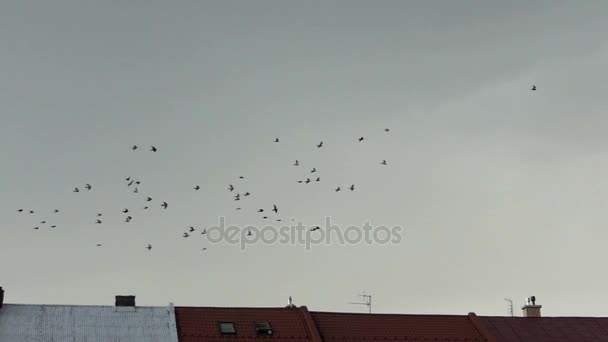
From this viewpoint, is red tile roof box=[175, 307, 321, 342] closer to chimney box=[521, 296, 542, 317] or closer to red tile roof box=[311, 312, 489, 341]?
red tile roof box=[311, 312, 489, 341]

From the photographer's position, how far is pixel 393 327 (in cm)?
5700

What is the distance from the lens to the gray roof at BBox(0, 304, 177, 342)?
51.7 metres

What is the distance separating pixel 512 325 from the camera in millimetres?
59219

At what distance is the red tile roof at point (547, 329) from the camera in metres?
58.0

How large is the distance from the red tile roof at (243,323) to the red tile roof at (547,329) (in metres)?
10.6

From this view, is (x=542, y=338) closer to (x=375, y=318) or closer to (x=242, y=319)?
(x=375, y=318)

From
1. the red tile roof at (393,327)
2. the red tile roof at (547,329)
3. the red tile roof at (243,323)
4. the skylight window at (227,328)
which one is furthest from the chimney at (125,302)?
the red tile roof at (547,329)

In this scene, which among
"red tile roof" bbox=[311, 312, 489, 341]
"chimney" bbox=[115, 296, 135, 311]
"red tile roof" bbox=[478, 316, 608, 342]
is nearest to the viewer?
"chimney" bbox=[115, 296, 135, 311]

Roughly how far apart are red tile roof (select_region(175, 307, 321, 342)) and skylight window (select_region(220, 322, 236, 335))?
210 mm

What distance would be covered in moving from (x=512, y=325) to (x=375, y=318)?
26.0 feet

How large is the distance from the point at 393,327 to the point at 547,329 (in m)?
9.19

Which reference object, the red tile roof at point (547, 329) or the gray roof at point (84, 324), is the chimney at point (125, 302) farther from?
the red tile roof at point (547, 329)

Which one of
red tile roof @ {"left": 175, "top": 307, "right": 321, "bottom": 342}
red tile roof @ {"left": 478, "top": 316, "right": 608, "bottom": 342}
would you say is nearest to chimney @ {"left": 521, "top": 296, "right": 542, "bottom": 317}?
red tile roof @ {"left": 478, "top": 316, "right": 608, "bottom": 342}

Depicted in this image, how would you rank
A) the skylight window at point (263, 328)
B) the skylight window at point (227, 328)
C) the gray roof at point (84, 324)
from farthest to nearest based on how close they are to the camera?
the skylight window at point (263, 328) → the skylight window at point (227, 328) → the gray roof at point (84, 324)
